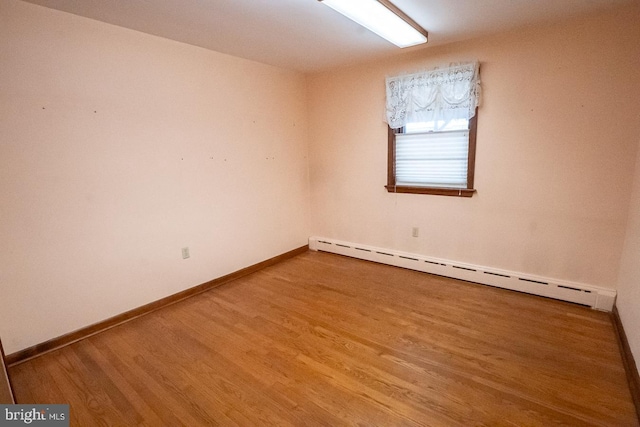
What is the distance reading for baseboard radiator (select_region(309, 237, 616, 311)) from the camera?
2727 mm

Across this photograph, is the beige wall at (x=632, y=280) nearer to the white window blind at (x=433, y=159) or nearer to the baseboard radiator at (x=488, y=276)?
the baseboard radiator at (x=488, y=276)

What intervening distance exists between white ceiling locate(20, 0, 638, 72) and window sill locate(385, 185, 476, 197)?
1.45 m

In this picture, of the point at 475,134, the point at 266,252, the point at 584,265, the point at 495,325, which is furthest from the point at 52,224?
the point at 584,265

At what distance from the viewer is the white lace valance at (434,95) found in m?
3.03

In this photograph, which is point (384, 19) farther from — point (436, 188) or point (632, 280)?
point (632, 280)

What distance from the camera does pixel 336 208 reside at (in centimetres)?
430

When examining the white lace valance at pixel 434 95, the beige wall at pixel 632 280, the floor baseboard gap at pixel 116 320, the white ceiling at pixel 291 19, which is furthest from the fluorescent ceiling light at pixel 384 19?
the floor baseboard gap at pixel 116 320

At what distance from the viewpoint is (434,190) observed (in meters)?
3.44

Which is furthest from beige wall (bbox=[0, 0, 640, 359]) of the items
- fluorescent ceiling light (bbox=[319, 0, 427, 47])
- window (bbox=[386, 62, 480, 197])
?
fluorescent ceiling light (bbox=[319, 0, 427, 47])

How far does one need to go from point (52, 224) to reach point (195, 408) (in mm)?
1695

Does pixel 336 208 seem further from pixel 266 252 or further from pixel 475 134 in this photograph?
pixel 475 134

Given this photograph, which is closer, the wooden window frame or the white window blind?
the wooden window frame
